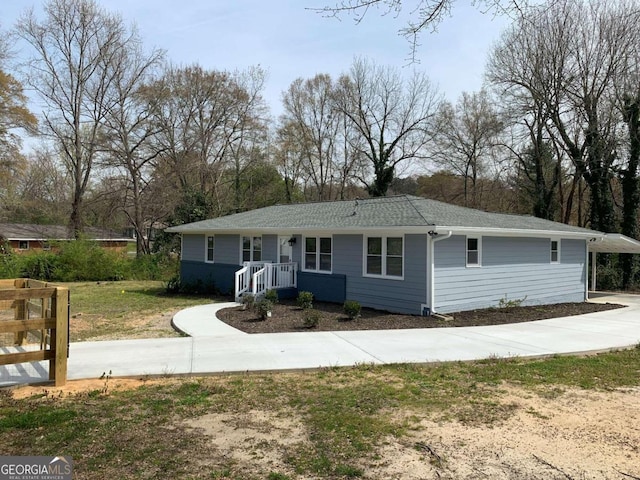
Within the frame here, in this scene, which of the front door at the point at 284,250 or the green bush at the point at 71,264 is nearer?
the front door at the point at 284,250

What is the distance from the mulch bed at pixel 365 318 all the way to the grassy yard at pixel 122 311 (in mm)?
1702

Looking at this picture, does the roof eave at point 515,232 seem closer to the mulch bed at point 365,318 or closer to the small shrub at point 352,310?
the mulch bed at point 365,318

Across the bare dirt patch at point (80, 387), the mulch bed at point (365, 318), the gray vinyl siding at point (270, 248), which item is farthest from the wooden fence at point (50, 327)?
the gray vinyl siding at point (270, 248)

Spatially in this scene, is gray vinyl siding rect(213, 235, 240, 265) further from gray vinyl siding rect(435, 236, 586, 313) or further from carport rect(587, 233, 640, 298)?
carport rect(587, 233, 640, 298)

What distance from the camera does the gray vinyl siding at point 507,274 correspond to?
11773 millimetres

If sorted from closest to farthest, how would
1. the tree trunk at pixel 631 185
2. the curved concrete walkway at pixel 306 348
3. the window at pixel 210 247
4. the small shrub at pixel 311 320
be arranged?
1. the curved concrete walkway at pixel 306 348
2. the small shrub at pixel 311 320
3. the window at pixel 210 247
4. the tree trunk at pixel 631 185

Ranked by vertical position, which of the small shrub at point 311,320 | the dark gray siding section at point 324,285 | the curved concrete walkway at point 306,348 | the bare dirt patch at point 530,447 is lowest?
the bare dirt patch at point 530,447

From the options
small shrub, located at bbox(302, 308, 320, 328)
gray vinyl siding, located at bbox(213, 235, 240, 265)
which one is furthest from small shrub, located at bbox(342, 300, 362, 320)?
gray vinyl siding, located at bbox(213, 235, 240, 265)

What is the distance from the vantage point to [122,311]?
12406 mm

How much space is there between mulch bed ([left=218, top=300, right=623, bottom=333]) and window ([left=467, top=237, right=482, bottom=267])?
1.29 m

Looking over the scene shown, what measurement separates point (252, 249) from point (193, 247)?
13.4ft

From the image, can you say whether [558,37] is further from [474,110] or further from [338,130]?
[338,130]

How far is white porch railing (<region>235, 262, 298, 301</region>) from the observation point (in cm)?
1397

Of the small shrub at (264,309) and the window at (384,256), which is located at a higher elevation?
the window at (384,256)
